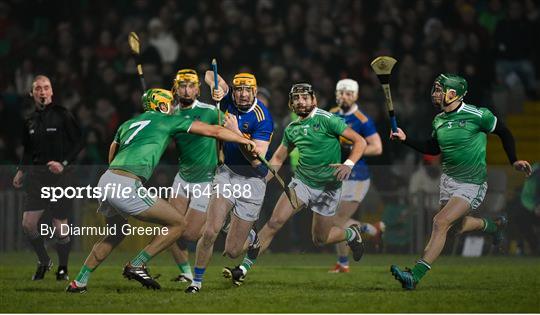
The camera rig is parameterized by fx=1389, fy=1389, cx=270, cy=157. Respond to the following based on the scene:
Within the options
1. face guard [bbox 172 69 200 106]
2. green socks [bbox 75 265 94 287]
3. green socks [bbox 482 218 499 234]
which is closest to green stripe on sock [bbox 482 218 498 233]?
green socks [bbox 482 218 499 234]

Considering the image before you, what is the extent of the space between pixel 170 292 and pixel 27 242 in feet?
12.8

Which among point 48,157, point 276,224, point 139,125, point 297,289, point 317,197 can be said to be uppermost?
point 139,125

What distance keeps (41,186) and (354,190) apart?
4.06 metres

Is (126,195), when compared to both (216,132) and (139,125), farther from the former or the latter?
(216,132)

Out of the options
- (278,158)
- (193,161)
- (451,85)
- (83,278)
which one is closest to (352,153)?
(278,158)

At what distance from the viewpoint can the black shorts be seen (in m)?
16.8

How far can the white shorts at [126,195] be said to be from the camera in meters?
14.2

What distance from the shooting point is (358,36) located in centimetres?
2369

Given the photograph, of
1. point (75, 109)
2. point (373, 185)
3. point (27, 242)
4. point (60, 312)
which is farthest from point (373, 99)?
point (60, 312)

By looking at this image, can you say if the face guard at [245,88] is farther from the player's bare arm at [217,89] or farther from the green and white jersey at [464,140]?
the green and white jersey at [464,140]

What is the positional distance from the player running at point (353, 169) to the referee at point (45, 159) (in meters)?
3.46

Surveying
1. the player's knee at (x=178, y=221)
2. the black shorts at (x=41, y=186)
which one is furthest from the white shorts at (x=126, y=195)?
the black shorts at (x=41, y=186)

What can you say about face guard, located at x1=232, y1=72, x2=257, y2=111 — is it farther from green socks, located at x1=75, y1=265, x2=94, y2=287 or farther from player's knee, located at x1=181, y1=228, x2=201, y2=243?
green socks, located at x1=75, y1=265, x2=94, y2=287

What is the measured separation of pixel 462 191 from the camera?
15.1m
